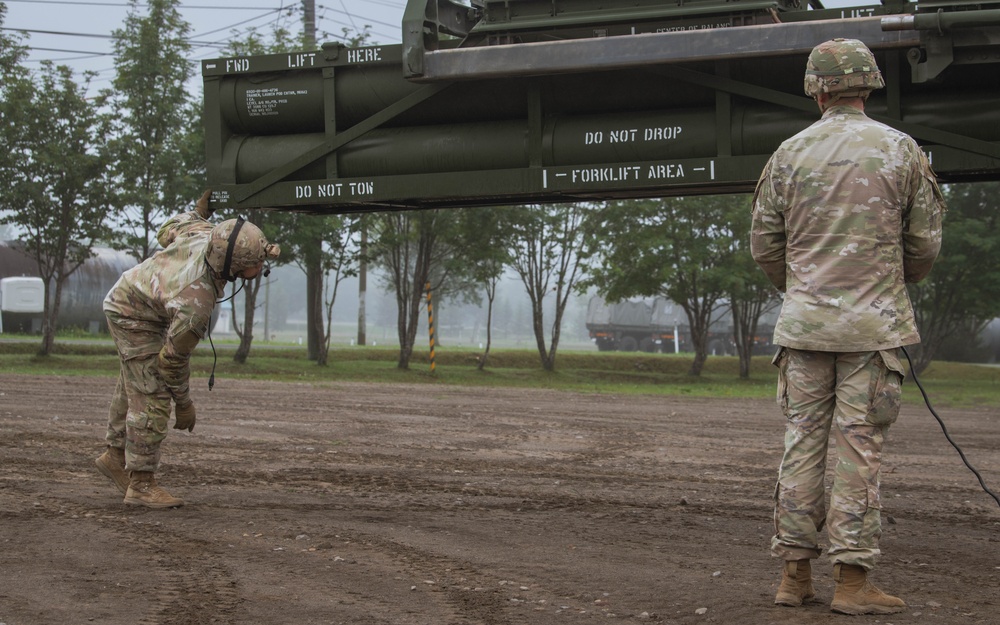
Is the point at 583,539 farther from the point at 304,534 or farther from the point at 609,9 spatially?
the point at 609,9

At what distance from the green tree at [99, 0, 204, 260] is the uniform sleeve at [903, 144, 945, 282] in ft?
79.8

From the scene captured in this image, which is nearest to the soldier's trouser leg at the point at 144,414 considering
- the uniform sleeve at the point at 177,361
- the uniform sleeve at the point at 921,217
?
the uniform sleeve at the point at 177,361

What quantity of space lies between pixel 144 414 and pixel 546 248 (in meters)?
28.2

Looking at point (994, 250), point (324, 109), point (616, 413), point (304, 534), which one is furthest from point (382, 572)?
point (994, 250)

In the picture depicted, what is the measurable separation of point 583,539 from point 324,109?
11.2 feet

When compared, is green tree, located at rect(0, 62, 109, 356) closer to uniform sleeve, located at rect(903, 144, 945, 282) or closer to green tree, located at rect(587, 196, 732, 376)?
green tree, located at rect(587, 196, 732, 376)

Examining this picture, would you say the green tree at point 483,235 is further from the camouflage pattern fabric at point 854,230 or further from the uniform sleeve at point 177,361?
the camouflage pattern fabric at point 854,230

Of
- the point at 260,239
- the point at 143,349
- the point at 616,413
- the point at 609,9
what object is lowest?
the point at 616,413

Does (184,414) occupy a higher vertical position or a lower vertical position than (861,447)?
lower

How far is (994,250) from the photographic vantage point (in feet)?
100

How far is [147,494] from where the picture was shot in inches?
303

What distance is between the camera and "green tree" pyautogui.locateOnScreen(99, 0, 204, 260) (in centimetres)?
2747

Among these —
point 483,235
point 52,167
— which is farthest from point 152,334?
point 483,235

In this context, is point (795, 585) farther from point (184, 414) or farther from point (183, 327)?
point (184, 414)
